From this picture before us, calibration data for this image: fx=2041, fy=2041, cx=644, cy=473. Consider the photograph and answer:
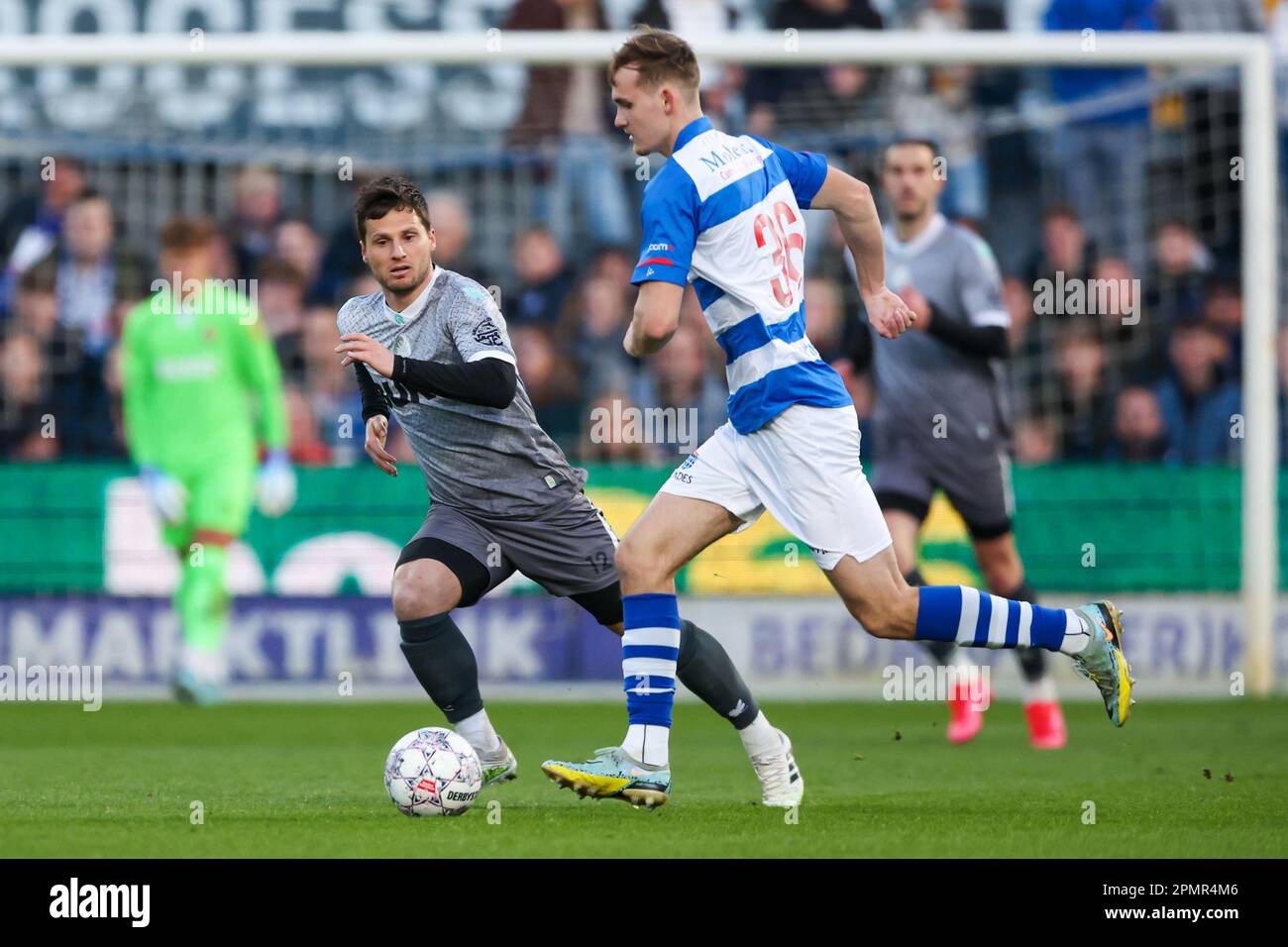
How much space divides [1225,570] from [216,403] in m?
6.25

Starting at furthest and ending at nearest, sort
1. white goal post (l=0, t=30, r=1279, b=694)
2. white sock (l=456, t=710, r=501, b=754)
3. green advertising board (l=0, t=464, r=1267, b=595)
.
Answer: green advertising board (l=0, t=464, r=1267, b=595)
white goal post (l=0, t=30, r=1279, b=694)
white sock (l=456, t=710, r=501, b=754)

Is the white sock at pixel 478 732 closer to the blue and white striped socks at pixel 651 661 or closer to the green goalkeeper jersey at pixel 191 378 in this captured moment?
A: the blue and white striped socks at pixel 651 661

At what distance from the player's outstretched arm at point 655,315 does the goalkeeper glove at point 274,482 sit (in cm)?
640

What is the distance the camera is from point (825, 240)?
13695mm

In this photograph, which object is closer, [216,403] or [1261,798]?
[1261,798]

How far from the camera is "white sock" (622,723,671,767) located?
597 cm

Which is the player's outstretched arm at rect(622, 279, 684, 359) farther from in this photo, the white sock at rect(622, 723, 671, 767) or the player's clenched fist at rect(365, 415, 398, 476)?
the white sock at rect(622, 723, 671, 767)

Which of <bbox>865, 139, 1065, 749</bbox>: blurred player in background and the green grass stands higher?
<bbox>865, 139, 1065, 749</bbox>: blurred player in background

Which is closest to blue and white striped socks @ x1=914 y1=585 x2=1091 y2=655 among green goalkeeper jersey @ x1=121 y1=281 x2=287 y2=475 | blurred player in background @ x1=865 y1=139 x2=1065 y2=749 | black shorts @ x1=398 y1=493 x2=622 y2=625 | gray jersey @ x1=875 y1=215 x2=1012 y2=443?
black shorts @ x1=398 y1=493 x2=622 y2=625

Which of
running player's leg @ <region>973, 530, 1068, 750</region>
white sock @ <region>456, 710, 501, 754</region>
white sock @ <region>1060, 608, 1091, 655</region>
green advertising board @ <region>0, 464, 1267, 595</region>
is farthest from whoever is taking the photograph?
green advertising board @ <region>0, 464, 1267, 595</region>

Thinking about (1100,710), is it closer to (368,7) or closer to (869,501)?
(869,501)

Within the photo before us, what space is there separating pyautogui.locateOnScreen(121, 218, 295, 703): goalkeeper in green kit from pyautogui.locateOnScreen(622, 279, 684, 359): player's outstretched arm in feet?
21.0

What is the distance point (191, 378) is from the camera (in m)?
11.9
